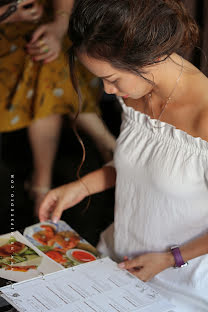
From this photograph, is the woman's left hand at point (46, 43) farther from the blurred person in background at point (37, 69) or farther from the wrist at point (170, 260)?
the wrist at point (170, 260)

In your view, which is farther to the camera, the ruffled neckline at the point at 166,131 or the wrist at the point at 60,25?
the wrist at the point at 60,25

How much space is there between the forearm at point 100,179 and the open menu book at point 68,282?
0.68ft

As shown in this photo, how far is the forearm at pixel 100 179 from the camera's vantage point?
5.05ft

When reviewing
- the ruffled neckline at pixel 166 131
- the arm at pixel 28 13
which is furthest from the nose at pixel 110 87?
the arm at pixel 28 13

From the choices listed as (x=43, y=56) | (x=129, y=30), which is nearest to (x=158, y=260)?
(x=129, y=30)

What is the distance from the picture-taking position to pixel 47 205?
4.91 ft

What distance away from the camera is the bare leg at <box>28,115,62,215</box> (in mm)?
2510

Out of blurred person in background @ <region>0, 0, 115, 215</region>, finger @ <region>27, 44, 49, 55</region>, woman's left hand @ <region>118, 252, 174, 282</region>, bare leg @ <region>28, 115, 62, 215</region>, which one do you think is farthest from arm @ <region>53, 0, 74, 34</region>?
woman's left hand @ <region>118, 252, 174, 282</region>

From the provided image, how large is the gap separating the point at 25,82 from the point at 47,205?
1.01 metres

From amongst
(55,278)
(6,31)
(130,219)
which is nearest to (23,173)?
(6,31)

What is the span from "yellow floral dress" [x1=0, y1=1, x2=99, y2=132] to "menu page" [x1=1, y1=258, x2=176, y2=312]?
4.17 ft

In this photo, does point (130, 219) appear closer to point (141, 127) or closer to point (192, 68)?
point (141, 127)

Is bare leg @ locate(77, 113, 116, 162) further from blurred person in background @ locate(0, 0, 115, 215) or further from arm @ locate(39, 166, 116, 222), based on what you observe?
arm @ locate(39, 166, 116, 222)

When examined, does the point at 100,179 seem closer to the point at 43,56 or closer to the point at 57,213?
the point at 57,213
